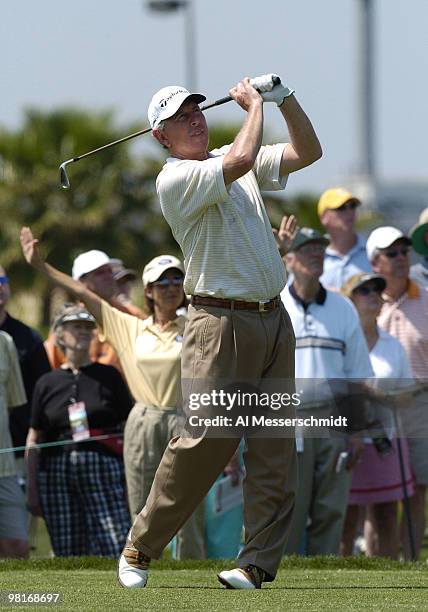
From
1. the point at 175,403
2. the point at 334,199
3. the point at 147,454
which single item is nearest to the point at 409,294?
the point at 334,199

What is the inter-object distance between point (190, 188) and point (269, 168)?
1.81 feet

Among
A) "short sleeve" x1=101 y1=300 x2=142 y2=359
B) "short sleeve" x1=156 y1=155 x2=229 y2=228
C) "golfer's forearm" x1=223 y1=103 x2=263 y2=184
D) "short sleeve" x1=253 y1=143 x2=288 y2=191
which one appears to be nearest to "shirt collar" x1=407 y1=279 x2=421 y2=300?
"short sleeve" x1=101 y1=300 x2=142 y2=359

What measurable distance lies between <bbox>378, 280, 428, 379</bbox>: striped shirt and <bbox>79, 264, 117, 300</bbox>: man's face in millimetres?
1942

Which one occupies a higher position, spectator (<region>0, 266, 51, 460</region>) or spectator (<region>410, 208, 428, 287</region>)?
spectator (<region>410, 208, 428, 287</region>)

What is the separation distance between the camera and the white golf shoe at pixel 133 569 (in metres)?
6.36

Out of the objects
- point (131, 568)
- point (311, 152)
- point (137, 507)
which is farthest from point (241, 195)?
point (137, 507)

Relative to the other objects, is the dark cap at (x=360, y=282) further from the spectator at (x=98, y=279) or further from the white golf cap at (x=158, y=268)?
the spectator at (x=98, y=279)

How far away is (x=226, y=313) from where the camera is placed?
6.27m

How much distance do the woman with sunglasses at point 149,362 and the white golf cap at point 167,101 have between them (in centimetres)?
249

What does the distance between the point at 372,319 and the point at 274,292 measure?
3471 millimetres

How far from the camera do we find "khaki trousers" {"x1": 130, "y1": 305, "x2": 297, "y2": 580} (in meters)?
6.25

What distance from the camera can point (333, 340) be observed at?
9.14 m

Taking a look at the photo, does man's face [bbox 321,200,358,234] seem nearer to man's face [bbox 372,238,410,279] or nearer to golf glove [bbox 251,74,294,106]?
man's face [bbox 372,238,410,279]

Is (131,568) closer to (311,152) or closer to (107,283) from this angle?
(311,152)
